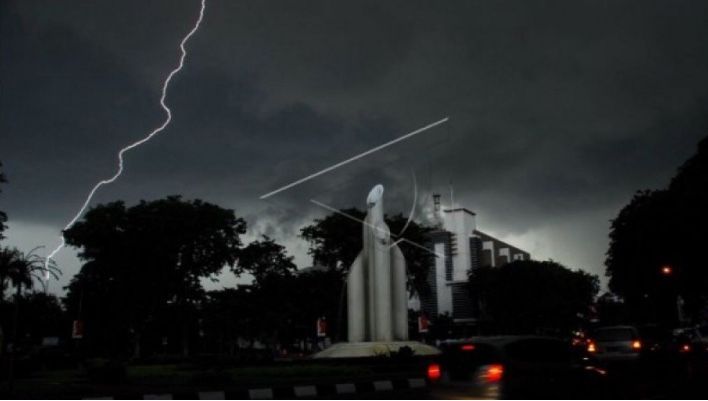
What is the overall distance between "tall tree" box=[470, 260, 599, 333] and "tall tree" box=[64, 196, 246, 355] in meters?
38.3

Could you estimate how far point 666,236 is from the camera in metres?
41.1

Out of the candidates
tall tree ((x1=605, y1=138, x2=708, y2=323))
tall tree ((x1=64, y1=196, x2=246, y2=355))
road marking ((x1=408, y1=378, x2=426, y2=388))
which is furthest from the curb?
tall tree ((x1=64, y1=196, x2=246, y2=355))

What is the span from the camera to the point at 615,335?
2211cm

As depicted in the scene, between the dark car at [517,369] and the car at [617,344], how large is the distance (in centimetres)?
1138

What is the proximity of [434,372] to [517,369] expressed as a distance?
1284 millimetres

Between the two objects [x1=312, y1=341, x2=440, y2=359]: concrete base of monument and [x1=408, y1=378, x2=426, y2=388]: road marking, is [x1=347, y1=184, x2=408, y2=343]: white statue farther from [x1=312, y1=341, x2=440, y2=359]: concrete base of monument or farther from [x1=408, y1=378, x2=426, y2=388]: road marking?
[x1=408, y1=378, x2=426, y2=388]: road marking

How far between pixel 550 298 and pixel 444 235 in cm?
3726

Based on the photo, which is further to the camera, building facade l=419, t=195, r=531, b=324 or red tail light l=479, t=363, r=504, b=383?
building facade l=419, t=195, r=531, b=324

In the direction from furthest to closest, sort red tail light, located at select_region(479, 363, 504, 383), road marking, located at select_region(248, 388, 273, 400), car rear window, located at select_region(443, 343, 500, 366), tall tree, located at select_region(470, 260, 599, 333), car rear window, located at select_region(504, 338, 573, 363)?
tall tree, located at select_region(470, 260, 599, 333) < road marking, located at select_region(248, 388, 273, 400) < car rear window, located at select_region(504, 338, 573, 363) < car rear window, located at select_region(443, 343, 500, 366) < red tail light, located at select_region(479, 363, 504, 383)

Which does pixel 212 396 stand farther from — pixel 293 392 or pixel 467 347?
pixel 467 347

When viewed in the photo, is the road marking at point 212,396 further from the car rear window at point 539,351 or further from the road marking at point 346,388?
the car rear window at point 539,351

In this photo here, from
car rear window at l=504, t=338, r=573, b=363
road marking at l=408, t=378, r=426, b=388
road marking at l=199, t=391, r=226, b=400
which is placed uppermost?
car rear window at l=504, t=338, r=573, b=363

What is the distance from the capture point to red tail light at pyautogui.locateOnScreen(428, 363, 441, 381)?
34.1 feet

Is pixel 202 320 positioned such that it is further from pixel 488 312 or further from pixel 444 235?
pixel 444 235
